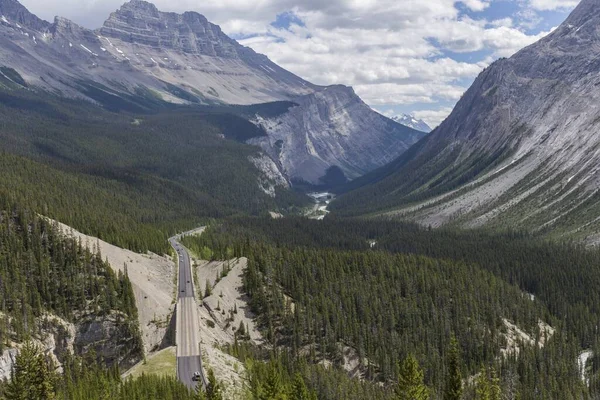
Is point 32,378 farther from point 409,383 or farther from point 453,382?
point 453,382

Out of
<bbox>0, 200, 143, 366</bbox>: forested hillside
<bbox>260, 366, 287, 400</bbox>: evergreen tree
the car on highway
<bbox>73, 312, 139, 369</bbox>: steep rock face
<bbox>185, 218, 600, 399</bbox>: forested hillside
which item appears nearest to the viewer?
<bbox>260, 366, 287, 400</bbox>: evergreen tree

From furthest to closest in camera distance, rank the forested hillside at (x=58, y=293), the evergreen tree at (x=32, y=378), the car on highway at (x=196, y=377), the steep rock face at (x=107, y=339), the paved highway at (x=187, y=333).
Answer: the steep rock face at (x=107, y=339) < the forested hillside at (x=58, y=293) < the paved highway at (x=187, y=333) < the car on highway at (x=196, y=377) < the evergreen tree at (x=32, y=378)

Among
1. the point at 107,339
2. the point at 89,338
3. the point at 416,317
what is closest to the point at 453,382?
the point at 107,339

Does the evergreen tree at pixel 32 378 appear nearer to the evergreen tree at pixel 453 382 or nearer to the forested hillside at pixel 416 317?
the forested hillside at pixel 416 317

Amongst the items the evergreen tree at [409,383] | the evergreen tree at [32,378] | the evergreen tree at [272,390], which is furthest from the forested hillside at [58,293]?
the evergreen tree at [409,383]

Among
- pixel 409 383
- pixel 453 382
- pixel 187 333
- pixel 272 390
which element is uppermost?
pixel 187 333

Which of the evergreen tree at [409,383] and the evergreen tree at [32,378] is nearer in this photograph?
the evergreen tree at [32,378]

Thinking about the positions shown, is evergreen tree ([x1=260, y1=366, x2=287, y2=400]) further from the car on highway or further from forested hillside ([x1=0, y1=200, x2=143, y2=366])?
forested hillside ([x1=0, y1=200, x2=143, y2=366])

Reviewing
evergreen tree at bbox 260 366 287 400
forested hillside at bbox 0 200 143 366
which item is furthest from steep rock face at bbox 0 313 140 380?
evergreen tree at bbox 260 366 287 400

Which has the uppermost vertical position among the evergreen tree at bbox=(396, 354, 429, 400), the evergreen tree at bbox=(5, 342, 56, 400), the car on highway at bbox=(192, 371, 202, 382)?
the evergreen tree at bbox=(5, 342, 56, 400)
